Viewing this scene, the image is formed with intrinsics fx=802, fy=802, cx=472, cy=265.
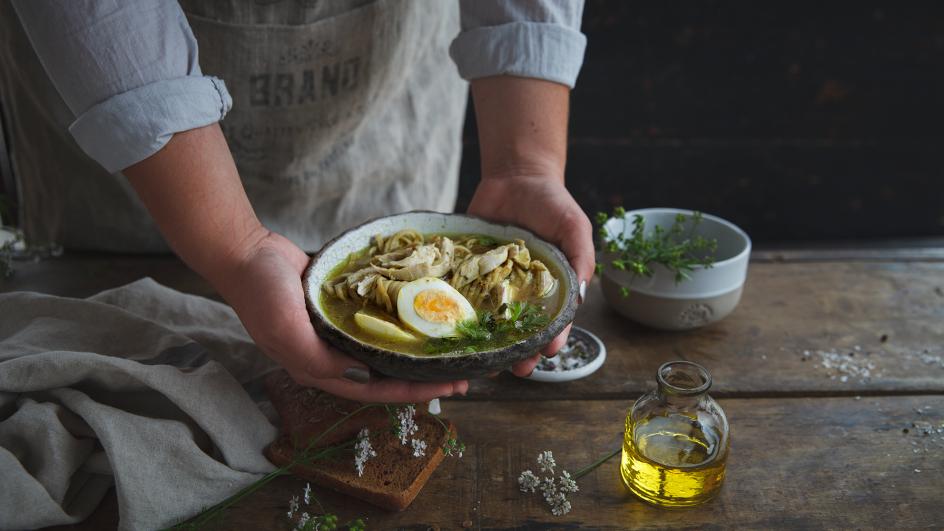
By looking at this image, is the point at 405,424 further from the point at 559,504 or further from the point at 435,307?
the point at 559,504

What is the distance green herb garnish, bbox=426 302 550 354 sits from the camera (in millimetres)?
1782

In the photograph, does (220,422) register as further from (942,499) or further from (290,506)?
(942,499)

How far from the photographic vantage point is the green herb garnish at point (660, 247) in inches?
90.4

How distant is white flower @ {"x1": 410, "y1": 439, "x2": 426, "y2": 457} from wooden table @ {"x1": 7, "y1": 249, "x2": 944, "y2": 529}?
7 cm

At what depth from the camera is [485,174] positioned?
98.8 inches

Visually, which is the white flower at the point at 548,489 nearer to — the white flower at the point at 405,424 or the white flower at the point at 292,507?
the white flower at the point at 405,424

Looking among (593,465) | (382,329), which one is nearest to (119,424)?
(382,329)

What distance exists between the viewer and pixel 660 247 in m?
2.36

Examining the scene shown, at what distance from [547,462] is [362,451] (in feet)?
1.41

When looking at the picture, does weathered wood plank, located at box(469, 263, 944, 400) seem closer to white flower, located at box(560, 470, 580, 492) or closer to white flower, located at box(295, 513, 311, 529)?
white flower, located at box(560, 470, 580, 492)

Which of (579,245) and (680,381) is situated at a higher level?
(579,245)

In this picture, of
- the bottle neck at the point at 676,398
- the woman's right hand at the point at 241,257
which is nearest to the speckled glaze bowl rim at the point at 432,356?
the woman's right hand at the point at 241,257

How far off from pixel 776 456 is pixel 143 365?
1.52 meters

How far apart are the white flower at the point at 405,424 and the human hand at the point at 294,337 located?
0.29 ft
